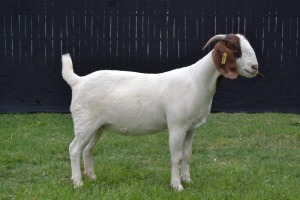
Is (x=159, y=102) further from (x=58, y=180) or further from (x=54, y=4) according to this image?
(x=54, y=4)

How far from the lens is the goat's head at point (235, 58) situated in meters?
4.59

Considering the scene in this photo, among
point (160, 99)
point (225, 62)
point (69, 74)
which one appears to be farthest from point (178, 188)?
point (69, 74)

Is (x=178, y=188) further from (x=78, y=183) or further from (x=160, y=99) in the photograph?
(x=78, y=183)

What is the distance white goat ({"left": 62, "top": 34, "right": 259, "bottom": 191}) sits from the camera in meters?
4.64

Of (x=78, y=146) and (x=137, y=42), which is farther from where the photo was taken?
(x=137, y=42)

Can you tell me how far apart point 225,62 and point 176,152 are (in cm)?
96

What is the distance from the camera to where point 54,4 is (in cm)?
1022

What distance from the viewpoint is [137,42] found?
10406mm

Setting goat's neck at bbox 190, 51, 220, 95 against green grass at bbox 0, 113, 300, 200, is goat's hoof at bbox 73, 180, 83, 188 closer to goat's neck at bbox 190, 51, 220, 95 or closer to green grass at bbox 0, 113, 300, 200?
green grass at bbox 0, 113, 300, 200

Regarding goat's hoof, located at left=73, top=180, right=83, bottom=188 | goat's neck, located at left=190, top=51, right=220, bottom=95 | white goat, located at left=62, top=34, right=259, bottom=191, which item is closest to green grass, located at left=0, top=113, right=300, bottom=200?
goat's hoof, located at left=73, top=180, right=83, bottom=188

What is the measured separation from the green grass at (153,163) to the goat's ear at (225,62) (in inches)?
42.7

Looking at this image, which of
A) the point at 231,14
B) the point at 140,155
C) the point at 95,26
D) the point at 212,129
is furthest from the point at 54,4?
the point at 140,155

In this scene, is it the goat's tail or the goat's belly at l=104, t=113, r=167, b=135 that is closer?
the goat's belly at l=104, t=113, r=167, b=135

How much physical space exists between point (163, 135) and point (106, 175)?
8.18 feet
